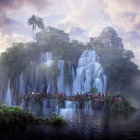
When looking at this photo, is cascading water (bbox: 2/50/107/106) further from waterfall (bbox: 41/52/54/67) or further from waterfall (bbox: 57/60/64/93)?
waterfall (bbox: 41/52/54/67)

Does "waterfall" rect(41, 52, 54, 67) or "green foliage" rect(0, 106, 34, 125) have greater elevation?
"waterfall" rect(41, 52, 54, 67)

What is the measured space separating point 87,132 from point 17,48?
50.1m

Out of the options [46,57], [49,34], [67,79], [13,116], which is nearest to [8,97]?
[46,57]

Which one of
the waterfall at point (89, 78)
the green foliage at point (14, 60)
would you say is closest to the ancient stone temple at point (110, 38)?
the waterfall at point (89, 78)

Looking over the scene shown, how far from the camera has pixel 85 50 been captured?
209 ft

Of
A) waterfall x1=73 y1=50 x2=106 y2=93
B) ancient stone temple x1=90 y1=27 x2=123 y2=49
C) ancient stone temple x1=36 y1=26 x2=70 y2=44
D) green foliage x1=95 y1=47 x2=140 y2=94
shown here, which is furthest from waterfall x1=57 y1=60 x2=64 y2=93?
ancient stone temple x1=90 y1=27 x2=123 y2=49

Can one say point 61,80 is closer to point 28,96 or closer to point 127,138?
point 28,96

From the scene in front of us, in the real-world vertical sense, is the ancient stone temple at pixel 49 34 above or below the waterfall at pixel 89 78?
above

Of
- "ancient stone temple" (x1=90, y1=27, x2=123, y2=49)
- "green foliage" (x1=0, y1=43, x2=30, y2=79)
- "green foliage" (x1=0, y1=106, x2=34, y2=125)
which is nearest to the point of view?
"green foliage" (x1=0, y1=106, x2=34, y2=125)

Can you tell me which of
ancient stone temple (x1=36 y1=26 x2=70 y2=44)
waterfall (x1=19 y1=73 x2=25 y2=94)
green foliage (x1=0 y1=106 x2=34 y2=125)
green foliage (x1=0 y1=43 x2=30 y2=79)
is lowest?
green foliage (x1=0 y1=106 x2=34 y2=125)

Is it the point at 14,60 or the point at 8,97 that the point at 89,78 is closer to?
the point at 14,60

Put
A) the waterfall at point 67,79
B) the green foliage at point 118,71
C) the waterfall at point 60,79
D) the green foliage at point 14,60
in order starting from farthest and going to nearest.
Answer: the green foliage at point 14,60 < the waterfall at point 60,79 < the waterfall at point 67,79 < the green foliage at point 118,71

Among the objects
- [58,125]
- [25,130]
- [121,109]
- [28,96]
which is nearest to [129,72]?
[121,109]

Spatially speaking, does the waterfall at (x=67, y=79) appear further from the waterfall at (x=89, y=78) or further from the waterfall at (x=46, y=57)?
the waterfall at (x=46, y=57)
